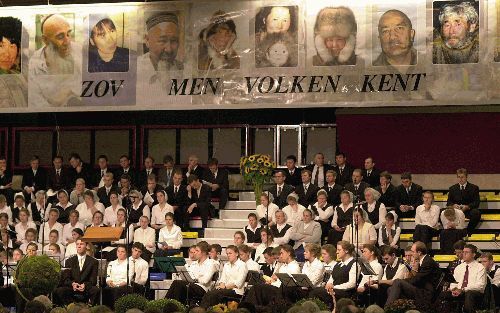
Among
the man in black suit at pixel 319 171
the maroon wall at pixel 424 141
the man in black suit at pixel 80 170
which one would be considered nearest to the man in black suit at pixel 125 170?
the man in black suit at pixel 80 170

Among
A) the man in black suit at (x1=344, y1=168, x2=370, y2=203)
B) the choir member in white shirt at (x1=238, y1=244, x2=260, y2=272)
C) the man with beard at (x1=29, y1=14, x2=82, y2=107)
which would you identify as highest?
the man with beard at (x1=29, y1=14, x2=82, y2=107)

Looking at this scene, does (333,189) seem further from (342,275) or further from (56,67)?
(56,67)

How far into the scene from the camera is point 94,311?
13875 mm

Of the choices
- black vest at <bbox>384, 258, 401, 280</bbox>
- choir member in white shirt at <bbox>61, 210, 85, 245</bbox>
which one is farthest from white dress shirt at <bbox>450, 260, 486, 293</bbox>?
choir member in white shirt at <bbox>61, 210, 85, 245</bbox>

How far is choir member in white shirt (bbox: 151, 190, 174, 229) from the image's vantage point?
2184cm

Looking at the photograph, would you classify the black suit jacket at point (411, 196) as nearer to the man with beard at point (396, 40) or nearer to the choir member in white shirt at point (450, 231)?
Result: the choir member in white shirt at point (450, 231)

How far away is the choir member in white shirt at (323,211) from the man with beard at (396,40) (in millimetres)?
2924

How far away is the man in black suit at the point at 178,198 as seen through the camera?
22281 millimetres

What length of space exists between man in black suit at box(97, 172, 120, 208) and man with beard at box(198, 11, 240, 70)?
2.91 metres

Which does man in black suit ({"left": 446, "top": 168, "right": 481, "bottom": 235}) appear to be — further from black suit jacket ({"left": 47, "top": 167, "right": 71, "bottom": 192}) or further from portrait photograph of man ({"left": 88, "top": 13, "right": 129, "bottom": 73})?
black suit jacket ({"left": 47, "top": 167, "right": 71, "bottom": 192})

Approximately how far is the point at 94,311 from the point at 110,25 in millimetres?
10825

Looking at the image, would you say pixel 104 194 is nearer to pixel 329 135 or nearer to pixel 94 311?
pixel 329 135

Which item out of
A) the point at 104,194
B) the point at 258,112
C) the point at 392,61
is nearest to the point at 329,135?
the point at 258,112

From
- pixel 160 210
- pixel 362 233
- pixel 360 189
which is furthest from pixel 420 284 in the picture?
pixel 160 210
